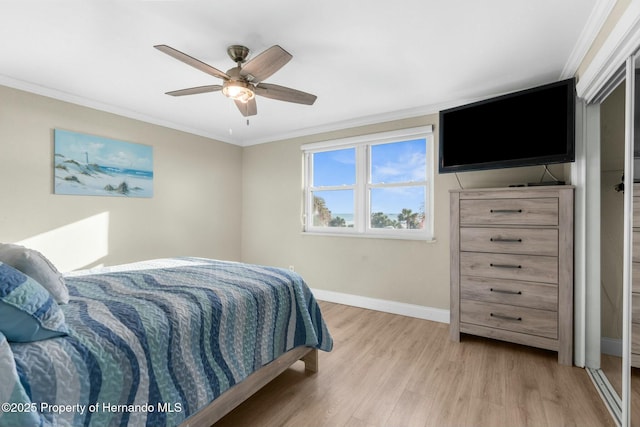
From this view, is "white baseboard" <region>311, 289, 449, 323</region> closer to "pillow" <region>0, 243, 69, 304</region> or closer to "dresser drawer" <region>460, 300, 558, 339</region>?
"dresser drawer" <region>460, 300, 558, 339</region>

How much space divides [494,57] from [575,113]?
0.73m

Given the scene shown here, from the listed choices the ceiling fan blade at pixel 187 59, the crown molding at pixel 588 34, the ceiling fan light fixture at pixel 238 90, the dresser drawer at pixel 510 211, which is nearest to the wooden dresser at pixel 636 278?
the dresser drawer at pixel 510 211

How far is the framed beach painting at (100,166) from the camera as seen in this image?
2.88 meters

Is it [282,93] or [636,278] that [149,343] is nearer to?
[282,93]

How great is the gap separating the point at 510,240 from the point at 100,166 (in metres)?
4.04

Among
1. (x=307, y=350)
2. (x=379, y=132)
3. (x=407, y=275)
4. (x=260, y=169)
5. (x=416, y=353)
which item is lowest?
(x=416, y=353)

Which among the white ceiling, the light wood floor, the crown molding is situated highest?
the white ceiling

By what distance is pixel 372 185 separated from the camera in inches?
145

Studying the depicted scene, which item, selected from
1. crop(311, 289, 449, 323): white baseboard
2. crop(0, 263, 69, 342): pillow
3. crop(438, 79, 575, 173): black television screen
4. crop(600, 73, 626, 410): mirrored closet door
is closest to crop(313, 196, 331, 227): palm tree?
crop(311, 289, 449, 323): white baseboard

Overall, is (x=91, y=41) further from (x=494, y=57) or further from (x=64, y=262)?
(x=494, y=57)

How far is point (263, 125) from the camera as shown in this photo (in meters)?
3.94

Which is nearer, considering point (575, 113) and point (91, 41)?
point (91, 41)

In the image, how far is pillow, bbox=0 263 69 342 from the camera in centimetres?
99

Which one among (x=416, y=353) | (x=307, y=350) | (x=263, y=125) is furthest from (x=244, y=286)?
(x=263, y=125)
